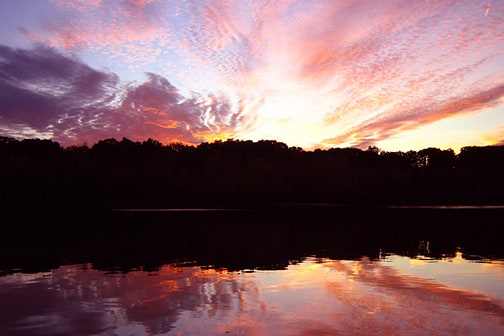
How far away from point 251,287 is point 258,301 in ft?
7.56

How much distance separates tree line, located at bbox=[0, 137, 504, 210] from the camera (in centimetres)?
9569

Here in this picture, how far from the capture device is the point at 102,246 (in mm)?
30531

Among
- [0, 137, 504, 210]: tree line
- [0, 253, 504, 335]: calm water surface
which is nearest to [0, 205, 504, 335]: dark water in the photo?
[0, 253, 504, 335]: calm water surface

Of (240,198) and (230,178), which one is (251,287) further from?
(230,178)

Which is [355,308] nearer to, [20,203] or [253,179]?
[20,203]

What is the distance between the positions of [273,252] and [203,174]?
89.0 meters

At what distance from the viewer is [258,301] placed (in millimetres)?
14852

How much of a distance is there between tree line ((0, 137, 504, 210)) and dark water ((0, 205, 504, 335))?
211 ft

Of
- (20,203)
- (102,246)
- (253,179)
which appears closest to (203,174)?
(253,179)

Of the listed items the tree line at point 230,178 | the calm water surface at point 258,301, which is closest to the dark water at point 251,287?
the calm water surface at point 258,301

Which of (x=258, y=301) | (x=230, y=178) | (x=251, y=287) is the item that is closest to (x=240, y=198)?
(x=230, y=178)

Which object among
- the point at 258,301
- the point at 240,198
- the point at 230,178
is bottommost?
the point at 258,301

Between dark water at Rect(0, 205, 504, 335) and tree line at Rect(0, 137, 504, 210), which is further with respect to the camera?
tree line at Rect(0, 137, 504, 210)

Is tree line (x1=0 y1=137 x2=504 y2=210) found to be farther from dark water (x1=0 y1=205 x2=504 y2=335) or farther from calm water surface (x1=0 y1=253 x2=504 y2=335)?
calm water surface (x1=0 y1=253 x2=504 y2=335)
